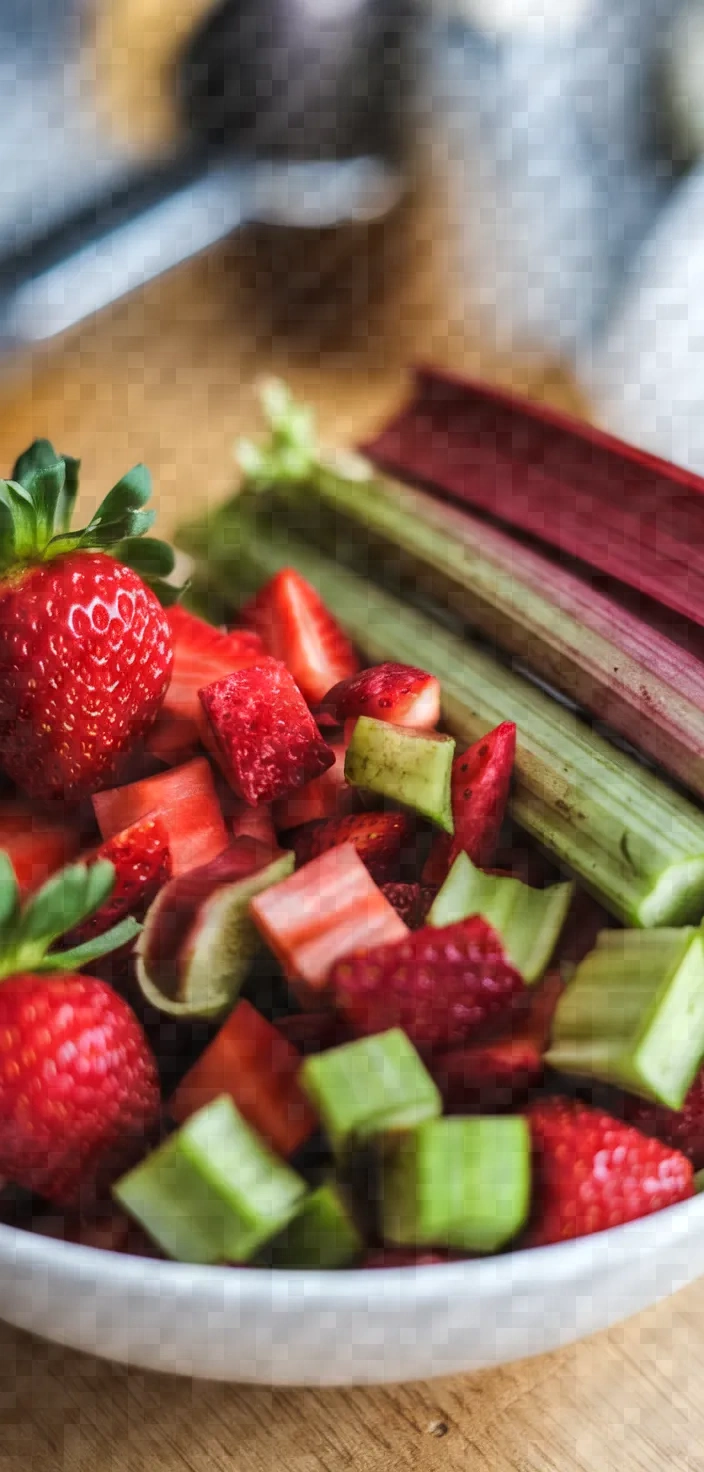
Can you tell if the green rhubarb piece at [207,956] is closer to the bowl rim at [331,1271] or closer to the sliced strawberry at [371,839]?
the sliced strawberry at [371,839]

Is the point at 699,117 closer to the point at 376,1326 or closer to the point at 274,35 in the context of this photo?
the point at 274,35

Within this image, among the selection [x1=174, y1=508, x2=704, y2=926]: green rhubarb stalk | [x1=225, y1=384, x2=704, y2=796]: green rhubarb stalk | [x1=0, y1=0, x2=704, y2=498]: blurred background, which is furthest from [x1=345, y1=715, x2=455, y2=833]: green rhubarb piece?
[x1=0, y1=0, x2=704, y2=498]: blurred background

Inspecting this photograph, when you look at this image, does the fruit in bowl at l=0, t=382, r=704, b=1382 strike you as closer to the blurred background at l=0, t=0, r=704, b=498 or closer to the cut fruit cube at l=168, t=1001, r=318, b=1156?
the cut fruit cube at l=168, t=1001, r=318, b=1156

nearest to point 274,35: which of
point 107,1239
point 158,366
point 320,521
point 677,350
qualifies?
point 158,366

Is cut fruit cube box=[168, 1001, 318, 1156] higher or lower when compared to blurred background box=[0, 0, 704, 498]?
lower

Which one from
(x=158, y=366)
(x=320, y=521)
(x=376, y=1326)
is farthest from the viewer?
(x=158, y=366)

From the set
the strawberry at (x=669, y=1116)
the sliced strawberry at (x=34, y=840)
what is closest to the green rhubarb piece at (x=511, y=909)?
the strawberry at (x=669, y=1116)

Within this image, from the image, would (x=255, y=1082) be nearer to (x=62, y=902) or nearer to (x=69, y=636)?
(x=62, y=902)
